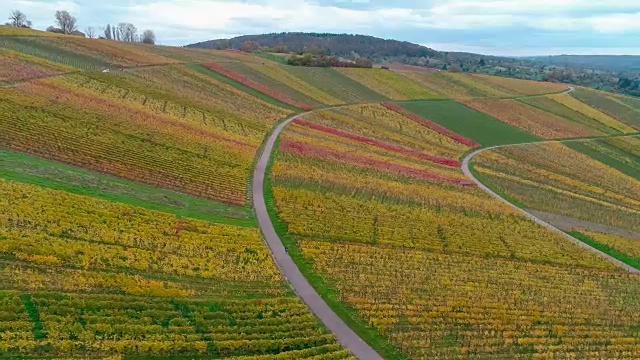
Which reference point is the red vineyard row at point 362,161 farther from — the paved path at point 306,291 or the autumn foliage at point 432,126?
the autumn foliage at point 432,126

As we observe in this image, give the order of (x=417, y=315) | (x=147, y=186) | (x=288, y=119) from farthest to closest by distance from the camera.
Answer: (x=288, y=119) → (x=147, y=186) → (x=417, y=315)

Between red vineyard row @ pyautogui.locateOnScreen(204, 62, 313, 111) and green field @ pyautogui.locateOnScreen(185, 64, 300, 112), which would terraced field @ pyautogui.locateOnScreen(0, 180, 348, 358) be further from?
red vineyard row @ pyautogui.locateOnScreen(204, 62, 313, 111)

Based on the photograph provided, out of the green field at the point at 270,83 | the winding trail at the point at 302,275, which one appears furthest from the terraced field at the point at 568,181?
the green field at the point at 270,83

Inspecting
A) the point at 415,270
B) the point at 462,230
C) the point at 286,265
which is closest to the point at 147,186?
the point at 286,265

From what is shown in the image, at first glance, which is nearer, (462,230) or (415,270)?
(415,270)

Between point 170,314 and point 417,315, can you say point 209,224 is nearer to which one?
point 170,314

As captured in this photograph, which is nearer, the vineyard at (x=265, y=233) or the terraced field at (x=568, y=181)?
the vineyard at (x=265, y=233)
